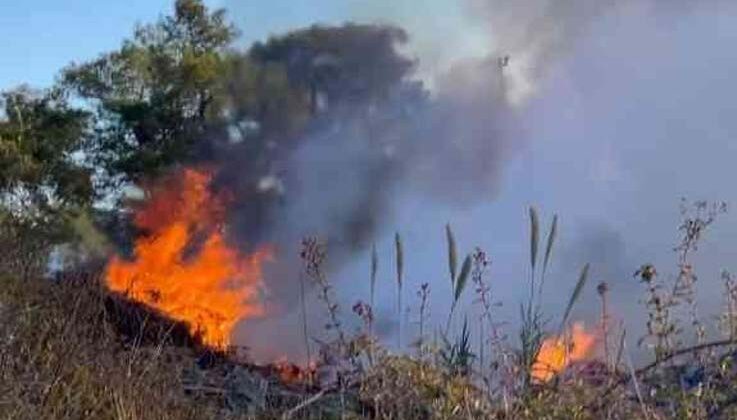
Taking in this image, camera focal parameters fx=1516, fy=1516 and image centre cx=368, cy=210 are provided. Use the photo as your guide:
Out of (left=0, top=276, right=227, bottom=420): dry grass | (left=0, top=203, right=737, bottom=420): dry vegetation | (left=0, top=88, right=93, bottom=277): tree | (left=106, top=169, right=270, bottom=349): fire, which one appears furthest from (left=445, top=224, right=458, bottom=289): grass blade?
(left=0, top=88, right=93, bottom=277): tree

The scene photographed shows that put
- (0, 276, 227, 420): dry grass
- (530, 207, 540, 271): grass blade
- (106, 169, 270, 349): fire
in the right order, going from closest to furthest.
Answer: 1. (530, 207, 540, 271): grass blade
2. (0, 276, 227, 420): dry grass
3. (106, 169, 270, 349): fire

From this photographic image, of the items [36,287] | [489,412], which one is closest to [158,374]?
[36,287]

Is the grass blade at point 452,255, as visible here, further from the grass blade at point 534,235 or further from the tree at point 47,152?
the tree at point 47,152

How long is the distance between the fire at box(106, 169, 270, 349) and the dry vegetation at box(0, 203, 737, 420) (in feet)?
8.41

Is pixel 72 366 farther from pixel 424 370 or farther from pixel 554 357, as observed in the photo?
pixel 554 357

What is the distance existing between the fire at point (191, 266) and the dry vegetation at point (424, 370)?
8.41 feet

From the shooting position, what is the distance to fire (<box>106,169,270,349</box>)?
10914 mm

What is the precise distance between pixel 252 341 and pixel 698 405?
8.34m

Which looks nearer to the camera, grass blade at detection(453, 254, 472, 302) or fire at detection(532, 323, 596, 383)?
grass blade at detection(453, 254, 472, 302)

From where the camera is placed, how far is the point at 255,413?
6656 millimetres

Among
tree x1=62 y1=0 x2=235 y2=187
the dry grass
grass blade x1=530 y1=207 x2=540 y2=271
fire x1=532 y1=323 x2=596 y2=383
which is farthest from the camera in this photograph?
tree x1=62 y1=0 x2=235 y2=187

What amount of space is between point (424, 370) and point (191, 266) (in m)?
8.80

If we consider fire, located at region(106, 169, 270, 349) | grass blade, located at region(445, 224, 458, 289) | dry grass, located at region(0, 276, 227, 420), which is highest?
fire, located at region(106, 169, 270, 349)

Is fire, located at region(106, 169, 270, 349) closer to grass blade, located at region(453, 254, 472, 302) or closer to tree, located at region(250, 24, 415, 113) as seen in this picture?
tree, located at region(250, 24, 415, 113)
